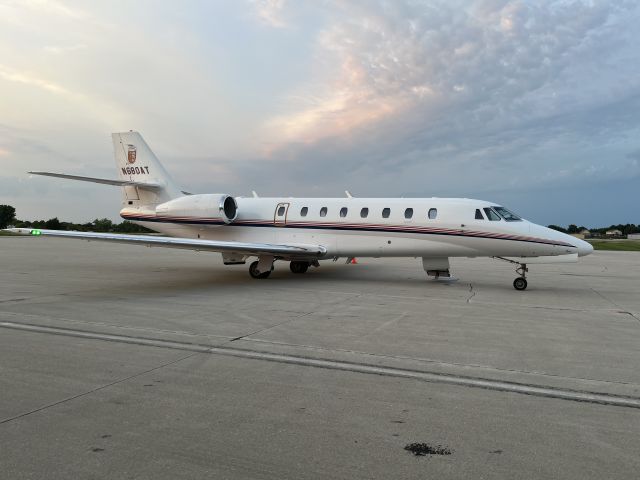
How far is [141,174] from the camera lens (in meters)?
18.3

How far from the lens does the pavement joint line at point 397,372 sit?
4.57m

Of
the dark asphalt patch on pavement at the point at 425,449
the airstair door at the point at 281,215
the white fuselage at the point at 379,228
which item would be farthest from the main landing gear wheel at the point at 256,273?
the dark asphalt patch on pavement at the point at 425,449

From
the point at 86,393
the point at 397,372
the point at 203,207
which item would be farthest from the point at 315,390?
the point at 203,207

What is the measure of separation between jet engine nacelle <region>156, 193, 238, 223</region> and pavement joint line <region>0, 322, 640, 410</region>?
32.2 feet

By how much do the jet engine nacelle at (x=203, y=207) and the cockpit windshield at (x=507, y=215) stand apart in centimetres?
905

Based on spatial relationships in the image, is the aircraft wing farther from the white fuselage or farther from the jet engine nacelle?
the jet engine nacelle

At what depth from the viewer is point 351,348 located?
6359 millimetres

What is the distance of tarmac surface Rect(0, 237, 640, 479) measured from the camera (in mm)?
3248

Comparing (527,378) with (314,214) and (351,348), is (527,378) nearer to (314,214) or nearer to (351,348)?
(351,348)

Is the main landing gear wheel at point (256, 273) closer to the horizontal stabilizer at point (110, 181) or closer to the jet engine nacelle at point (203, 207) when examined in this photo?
the jet engine nacelle at point (203, 207)

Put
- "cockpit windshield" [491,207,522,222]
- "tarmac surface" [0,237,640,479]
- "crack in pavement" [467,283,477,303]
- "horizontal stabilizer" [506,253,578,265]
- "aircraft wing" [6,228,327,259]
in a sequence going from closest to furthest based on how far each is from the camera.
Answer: "tarmac surface" [0,237,640,479] → "crack in pavement" [467,283,477,303] → "aircraft wing" [6,228,327,259] → "horizontal stabilizer" [506,253,578,265] → "cockpit windshield" [491,207,522,222]

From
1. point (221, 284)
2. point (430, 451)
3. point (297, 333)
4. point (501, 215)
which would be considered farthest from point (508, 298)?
point (430, 451)

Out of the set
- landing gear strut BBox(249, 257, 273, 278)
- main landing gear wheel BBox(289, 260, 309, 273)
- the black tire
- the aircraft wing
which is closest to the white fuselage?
the black tire

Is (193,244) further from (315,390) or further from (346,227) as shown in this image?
(315,390)
